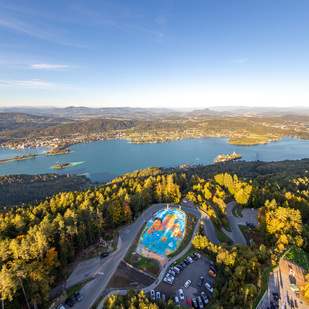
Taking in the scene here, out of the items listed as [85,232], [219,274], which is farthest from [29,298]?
[219,274]

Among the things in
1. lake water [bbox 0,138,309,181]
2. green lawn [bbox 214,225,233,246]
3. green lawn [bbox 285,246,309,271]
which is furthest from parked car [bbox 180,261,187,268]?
lake water [bbox 0,138,309,181]

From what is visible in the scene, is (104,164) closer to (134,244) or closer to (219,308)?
(134,244)

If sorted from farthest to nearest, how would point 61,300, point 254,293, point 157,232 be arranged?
point 157,232 → point 61,300 → point 254,293

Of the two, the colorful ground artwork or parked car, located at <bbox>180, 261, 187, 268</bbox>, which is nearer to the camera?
parked car, located at <bbox>180, 261, 187, 268</bbox>

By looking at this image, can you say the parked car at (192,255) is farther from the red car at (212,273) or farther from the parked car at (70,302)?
the parked car at (70,302)

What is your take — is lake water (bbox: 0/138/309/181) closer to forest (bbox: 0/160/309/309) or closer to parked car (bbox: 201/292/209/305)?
forest (bbox: 0/160/309/309)

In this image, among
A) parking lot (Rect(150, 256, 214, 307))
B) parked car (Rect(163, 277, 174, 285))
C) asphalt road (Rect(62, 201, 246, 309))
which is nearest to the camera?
parking lot (Rect(150, 256, 214, 307))

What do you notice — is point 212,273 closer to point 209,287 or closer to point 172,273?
point 209,287

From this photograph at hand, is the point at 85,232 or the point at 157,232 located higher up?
the point at 85,232
